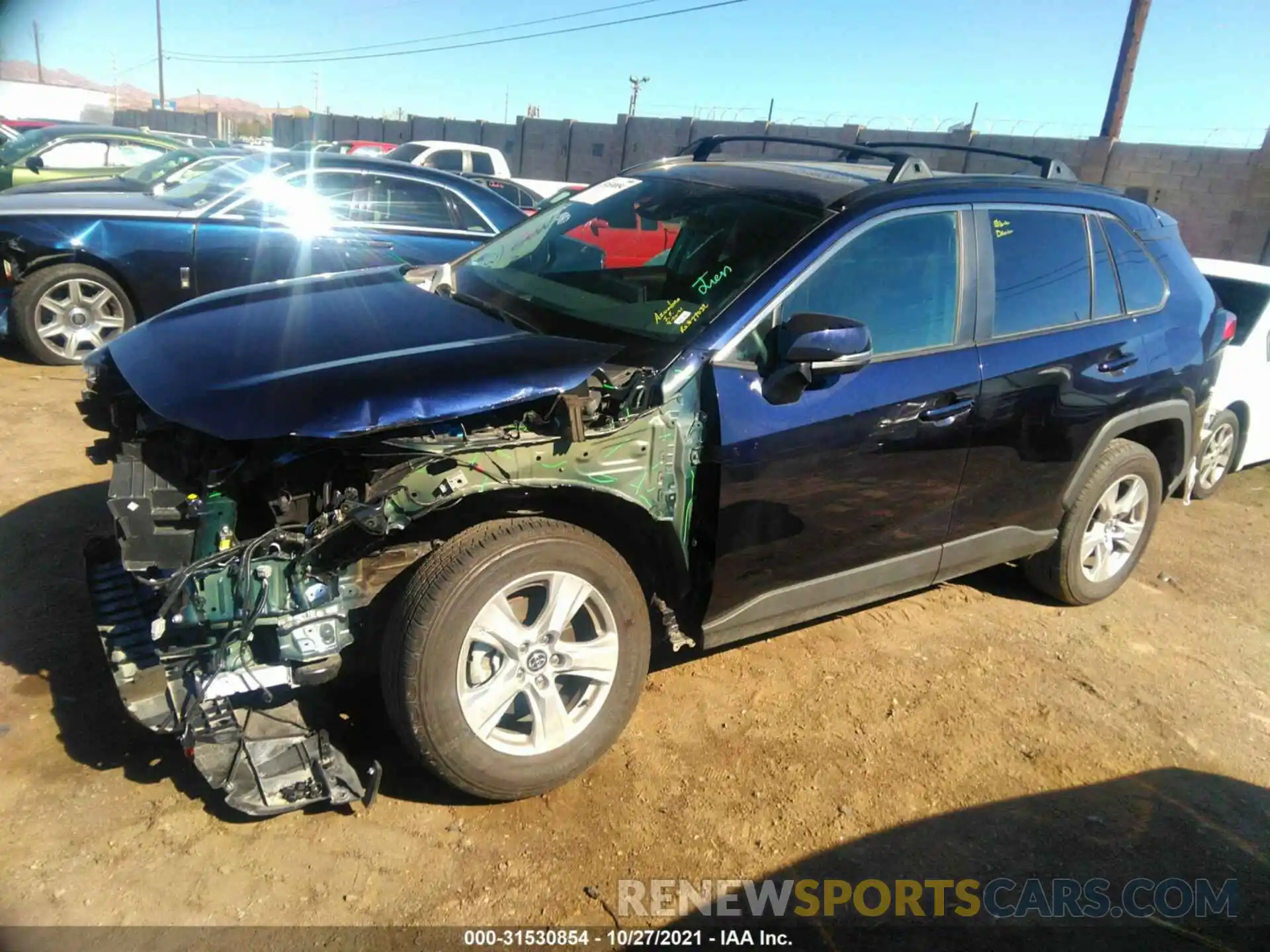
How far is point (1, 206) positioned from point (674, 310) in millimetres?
5925

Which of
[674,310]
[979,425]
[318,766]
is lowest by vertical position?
[318,766]

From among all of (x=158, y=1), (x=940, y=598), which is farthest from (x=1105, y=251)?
(x=158, y=1)

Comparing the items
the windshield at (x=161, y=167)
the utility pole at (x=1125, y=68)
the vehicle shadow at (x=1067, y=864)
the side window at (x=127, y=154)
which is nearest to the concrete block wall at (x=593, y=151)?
the utility pole at (x=1125, y=68)

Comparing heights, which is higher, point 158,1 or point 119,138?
point 158,1

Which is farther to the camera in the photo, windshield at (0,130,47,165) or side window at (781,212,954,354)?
windshield at (0,130,47,165)

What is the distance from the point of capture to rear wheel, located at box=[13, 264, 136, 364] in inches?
255

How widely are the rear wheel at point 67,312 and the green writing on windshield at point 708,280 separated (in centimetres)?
513

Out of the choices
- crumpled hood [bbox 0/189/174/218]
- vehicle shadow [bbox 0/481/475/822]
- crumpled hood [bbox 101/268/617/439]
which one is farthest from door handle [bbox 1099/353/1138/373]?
crumpled hood [bbox 0/189/174/218]

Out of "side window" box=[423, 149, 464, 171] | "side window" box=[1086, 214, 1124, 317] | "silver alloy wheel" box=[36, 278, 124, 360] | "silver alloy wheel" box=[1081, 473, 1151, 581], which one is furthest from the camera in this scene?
"side window" box=[423, 149, 464, 171]

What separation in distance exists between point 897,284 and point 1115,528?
2.06 meters

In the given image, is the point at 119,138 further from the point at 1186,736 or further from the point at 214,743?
the point at 1186,736

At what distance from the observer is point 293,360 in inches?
109

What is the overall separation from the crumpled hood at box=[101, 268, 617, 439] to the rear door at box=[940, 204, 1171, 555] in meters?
1.63

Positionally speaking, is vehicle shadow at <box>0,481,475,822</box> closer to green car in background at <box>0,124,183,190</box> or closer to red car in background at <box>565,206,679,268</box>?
red car in background at <box>565,206,679,268</box>
